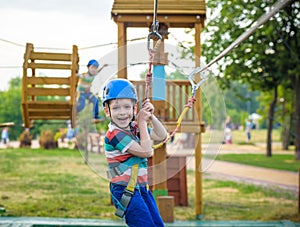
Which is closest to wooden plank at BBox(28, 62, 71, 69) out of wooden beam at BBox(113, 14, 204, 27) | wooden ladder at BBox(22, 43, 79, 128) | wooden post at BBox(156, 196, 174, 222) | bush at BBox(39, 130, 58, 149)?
wooden ladder at BBox(22, 43, 79, 128)

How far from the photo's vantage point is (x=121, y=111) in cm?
355

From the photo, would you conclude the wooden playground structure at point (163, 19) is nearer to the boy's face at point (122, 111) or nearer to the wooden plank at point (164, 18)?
the wooden plank at point (164, 18)

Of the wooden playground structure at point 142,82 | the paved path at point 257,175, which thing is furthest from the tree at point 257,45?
the wooden playground structure at point 142,82

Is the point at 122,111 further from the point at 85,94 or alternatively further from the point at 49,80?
the point at 49,80

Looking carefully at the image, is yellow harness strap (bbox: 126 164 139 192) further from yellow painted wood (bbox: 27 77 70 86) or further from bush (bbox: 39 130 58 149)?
bush (bbox: 39 130 58 149)

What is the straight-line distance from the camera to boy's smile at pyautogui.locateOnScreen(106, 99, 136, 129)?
3.54 m

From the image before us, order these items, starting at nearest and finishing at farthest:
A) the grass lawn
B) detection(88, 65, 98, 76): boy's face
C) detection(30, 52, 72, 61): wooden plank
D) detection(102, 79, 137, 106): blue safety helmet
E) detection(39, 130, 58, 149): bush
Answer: detection(102, 79, 137, 106): blue safety helmet, detection(88, 65, 98, 76): boy's face, detection(30, 52, 72, 61): wooden plank, the grass lawn, detection(39, 130, 58, 149): bush

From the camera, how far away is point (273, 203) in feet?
33.0

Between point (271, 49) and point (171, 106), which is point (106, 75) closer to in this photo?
point (171, 106)

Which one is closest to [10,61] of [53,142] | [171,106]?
[171,106]

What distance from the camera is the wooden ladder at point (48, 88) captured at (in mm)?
8242

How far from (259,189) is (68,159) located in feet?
32.7

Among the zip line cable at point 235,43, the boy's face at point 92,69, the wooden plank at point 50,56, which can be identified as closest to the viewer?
the zip line cable at point 235,43

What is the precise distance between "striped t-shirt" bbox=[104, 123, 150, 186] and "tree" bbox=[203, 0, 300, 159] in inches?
334
